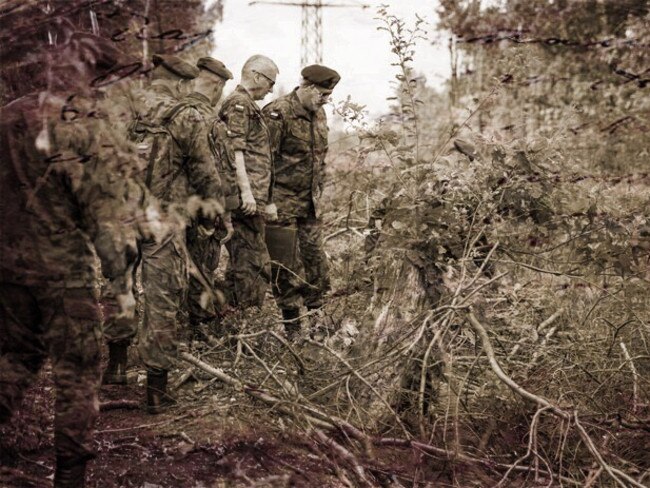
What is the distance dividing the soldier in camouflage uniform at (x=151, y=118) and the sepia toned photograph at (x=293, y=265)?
0.07 feet

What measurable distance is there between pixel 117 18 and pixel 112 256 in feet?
3.11

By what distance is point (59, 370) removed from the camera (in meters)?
2.85

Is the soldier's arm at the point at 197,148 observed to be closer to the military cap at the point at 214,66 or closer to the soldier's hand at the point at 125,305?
the military cap at the point at 214,66

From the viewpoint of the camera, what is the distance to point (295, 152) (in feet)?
19.4

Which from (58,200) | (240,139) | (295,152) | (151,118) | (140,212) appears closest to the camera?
(140,212)

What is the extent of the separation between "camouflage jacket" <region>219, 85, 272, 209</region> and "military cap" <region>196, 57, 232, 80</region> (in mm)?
505

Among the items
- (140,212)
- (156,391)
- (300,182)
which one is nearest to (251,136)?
(300,182)

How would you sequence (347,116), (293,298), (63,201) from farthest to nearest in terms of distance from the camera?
→ (293,298) → (347,116) → (63,201)

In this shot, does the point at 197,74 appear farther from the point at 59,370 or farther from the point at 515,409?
the point at 515,409

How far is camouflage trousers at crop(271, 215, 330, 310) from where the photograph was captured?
5926 mm

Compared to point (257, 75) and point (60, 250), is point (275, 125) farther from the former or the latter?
point (60, 250)

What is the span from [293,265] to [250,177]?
89cm

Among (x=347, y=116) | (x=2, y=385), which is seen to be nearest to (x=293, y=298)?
(x=347, y=116)

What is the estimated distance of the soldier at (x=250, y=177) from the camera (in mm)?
5262
